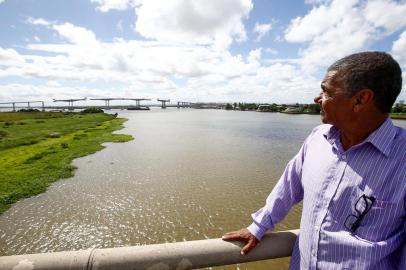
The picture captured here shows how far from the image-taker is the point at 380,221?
6.28 ft

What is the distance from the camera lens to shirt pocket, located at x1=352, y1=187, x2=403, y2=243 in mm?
1896

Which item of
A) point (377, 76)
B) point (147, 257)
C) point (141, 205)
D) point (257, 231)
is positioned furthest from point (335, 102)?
point (141, 205)

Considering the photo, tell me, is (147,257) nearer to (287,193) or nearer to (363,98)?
(287,193)

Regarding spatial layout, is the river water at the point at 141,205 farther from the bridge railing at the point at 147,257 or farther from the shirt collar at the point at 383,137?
the shirt collar at the point at 383,137

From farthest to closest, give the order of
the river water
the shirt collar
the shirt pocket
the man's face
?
the river water < the man's face < the shirt collar < the shirt pocket

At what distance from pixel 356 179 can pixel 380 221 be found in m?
0.31

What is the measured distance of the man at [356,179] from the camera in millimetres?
1930

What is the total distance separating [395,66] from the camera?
202cm

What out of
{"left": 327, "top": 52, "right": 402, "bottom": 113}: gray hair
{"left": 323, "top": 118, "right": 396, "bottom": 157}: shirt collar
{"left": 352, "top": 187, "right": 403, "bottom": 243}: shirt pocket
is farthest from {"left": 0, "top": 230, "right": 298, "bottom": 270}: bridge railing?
{"left": 327, "top": 52, "right": 402, "bottom": 113}: gray hair

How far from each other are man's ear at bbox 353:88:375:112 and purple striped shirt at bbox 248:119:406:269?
0.20 metres

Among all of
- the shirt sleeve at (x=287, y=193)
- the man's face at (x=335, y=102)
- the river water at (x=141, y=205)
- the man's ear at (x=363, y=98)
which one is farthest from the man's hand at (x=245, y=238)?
the river water at (x=141, y=205)

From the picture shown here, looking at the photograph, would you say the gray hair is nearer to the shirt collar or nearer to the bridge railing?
the shirt collar

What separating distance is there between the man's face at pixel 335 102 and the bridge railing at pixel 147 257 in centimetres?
121

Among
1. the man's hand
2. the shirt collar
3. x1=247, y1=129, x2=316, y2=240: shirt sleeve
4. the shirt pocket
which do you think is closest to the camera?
the shirt pocket
